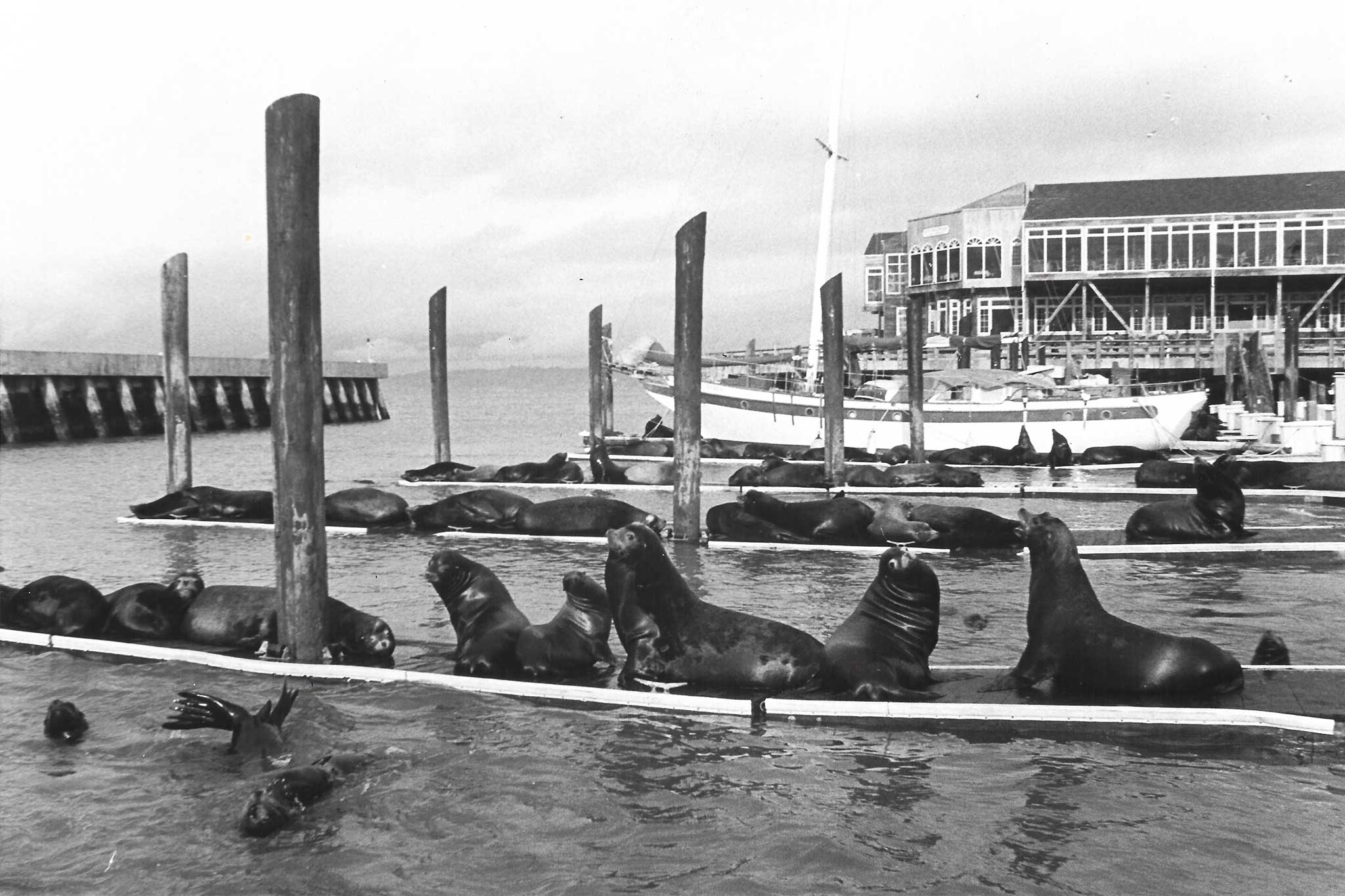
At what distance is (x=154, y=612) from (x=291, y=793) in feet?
14.4

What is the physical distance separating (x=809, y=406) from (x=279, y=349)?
80.9ft

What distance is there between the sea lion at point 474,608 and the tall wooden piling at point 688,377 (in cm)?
602

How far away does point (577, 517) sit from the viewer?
1570 cm

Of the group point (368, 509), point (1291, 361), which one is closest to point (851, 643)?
point (368, 509)

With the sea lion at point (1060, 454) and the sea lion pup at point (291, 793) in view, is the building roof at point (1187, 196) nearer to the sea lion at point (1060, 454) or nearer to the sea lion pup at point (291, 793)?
the sea lion at point (1060, 454)

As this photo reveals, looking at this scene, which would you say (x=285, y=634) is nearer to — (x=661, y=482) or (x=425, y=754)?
(x=425, y=754)

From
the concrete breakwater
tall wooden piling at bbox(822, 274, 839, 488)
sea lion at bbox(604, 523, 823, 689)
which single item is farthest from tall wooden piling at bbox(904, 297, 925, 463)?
sea lion at bbox(604, 523, 823, 689)

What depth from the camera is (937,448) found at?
30.1 m

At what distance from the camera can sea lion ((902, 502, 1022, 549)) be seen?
14359 mm

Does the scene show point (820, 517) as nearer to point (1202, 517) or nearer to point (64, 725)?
point (1202, 517)

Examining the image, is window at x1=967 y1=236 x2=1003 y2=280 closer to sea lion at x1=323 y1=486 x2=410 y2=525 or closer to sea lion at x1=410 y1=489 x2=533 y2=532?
sea lion at x1=410 y1=489 x2=533 y2=532

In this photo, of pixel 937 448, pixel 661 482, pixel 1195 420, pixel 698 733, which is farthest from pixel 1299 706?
pixel 1195 420

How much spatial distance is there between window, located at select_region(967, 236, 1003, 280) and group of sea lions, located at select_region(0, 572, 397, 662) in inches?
1779

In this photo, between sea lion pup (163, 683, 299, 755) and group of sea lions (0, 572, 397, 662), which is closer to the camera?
sea lion pup (163, 683, 299, 755)
